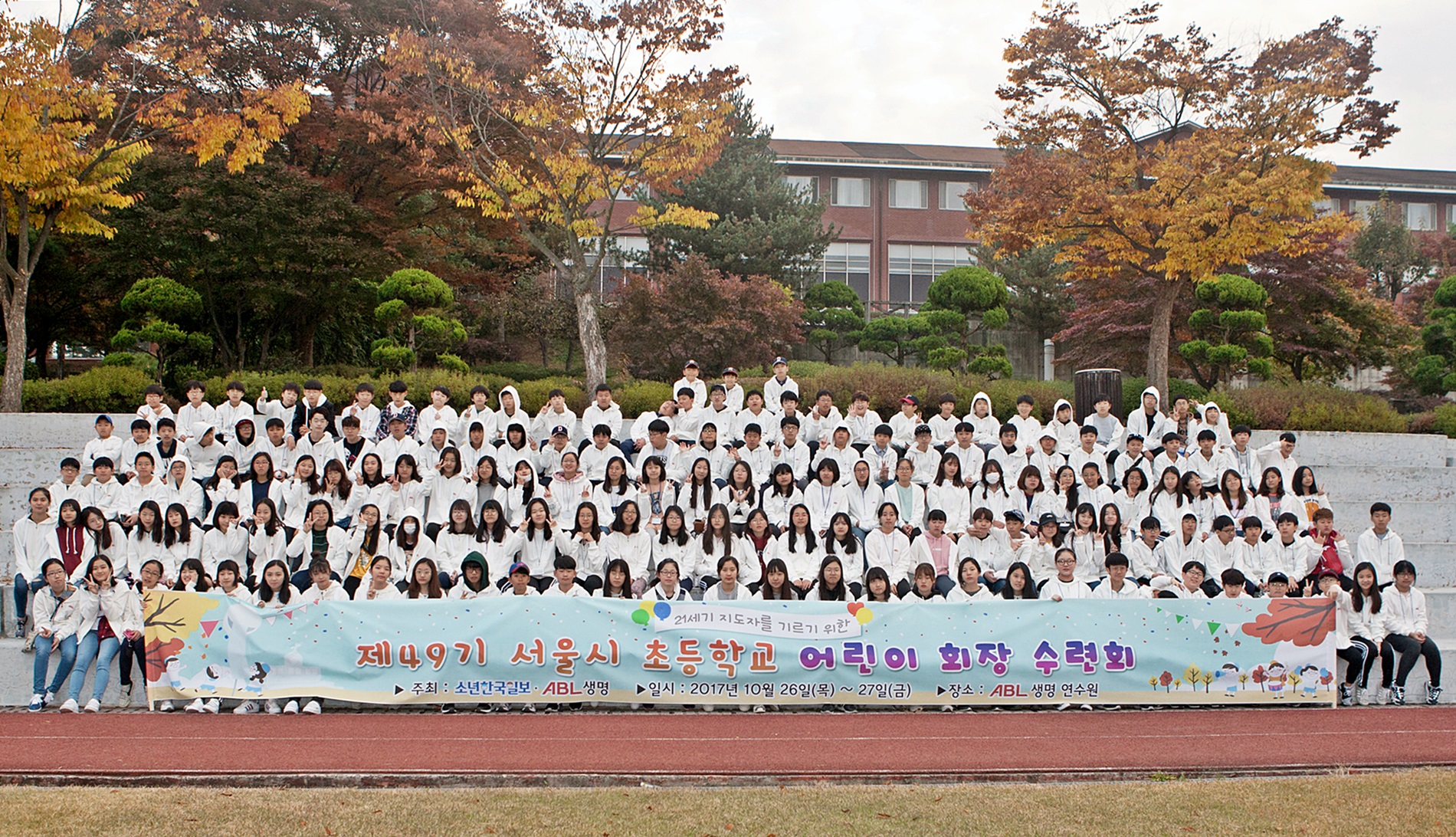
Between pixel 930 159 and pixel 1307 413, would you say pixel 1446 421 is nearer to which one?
pixel 1307 413

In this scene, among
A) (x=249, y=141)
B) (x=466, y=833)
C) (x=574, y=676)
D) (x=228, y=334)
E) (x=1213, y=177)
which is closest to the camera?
(x=466, y=833)

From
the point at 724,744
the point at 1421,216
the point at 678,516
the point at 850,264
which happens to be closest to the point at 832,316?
the point at 850,264

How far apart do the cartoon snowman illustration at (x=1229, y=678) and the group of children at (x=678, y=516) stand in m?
0.95

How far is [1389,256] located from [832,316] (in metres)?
18.8

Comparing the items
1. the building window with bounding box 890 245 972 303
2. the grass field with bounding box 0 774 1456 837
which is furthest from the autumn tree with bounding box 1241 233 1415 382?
the grass field with bounding box 0 774 1456 837

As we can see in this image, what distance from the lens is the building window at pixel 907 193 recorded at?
1426 inches

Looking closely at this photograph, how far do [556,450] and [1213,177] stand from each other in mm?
11400

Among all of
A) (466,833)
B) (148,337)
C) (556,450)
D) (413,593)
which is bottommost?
(466,833)

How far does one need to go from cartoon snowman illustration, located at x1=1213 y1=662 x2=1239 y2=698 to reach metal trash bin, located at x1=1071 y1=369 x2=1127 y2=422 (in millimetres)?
7164

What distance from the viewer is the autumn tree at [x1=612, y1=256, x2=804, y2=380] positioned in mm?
21484

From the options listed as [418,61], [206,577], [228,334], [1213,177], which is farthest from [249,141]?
[1213,177]

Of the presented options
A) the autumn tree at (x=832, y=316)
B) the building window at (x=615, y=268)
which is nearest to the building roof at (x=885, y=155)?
the building window at (x=615, y=268)

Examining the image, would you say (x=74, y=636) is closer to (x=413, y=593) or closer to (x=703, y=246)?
(x=413, y=593)

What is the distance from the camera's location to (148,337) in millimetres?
17156
